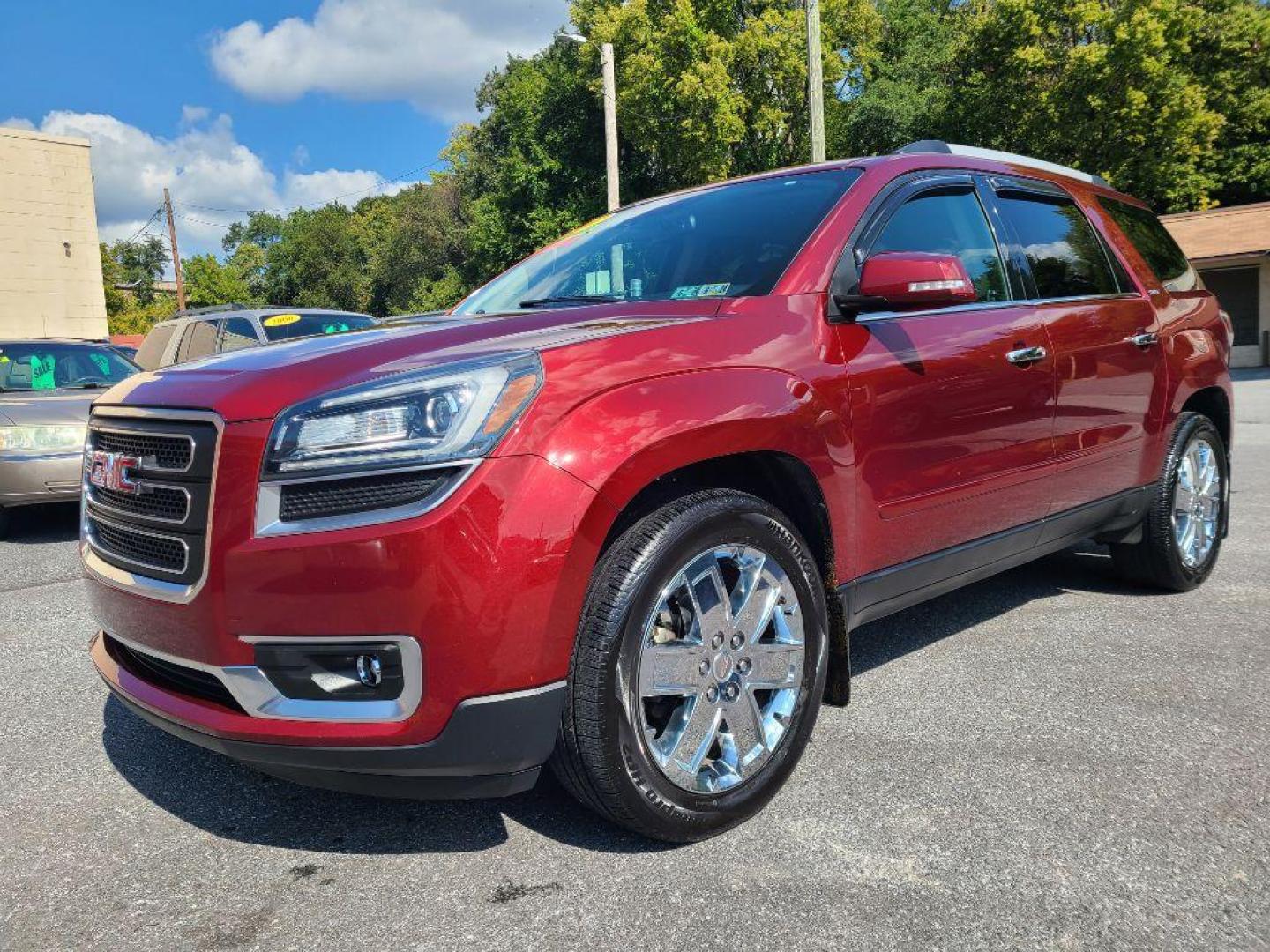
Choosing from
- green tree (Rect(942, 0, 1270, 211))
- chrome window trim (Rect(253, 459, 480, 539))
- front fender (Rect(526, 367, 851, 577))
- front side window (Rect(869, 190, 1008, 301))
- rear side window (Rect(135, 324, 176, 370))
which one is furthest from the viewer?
green tree (Rect(942, 0, 1270, 211))

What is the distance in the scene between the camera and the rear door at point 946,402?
292 cm

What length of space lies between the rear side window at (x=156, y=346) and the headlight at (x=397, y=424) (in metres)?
9.79

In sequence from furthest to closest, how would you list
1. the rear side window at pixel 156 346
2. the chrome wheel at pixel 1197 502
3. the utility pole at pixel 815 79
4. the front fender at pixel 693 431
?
the utility pole at pixel 815 79 < the rear side window at pixel 156 346 < the chrome wheel at pixel 1197 502 < the front fender at pixel 693 431

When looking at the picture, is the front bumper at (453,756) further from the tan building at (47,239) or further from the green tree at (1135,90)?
the tan building at (47,239)

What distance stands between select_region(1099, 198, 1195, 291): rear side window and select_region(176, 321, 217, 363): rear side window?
324 inches

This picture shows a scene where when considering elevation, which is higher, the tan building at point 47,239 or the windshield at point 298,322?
the tan building at point 47,239

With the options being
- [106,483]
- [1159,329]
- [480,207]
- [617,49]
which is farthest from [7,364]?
[480,207]

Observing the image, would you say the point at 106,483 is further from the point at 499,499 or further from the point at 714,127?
the point at 714,127

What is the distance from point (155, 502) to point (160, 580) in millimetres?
186

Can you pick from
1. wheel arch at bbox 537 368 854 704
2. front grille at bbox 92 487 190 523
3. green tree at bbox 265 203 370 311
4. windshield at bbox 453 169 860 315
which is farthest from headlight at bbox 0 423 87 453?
green tree at bbox 265 203 370 311

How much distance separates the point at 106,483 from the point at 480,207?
126 feet

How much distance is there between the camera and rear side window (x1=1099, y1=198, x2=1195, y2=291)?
176 inches

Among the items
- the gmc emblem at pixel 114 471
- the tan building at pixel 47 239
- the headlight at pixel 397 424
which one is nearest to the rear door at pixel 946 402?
the headlight at pixel 397 424

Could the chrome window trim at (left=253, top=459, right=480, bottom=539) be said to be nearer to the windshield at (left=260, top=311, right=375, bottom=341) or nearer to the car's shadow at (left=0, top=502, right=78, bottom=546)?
the car's shadow at (left=0, top=502, right=78, bottom=546)
